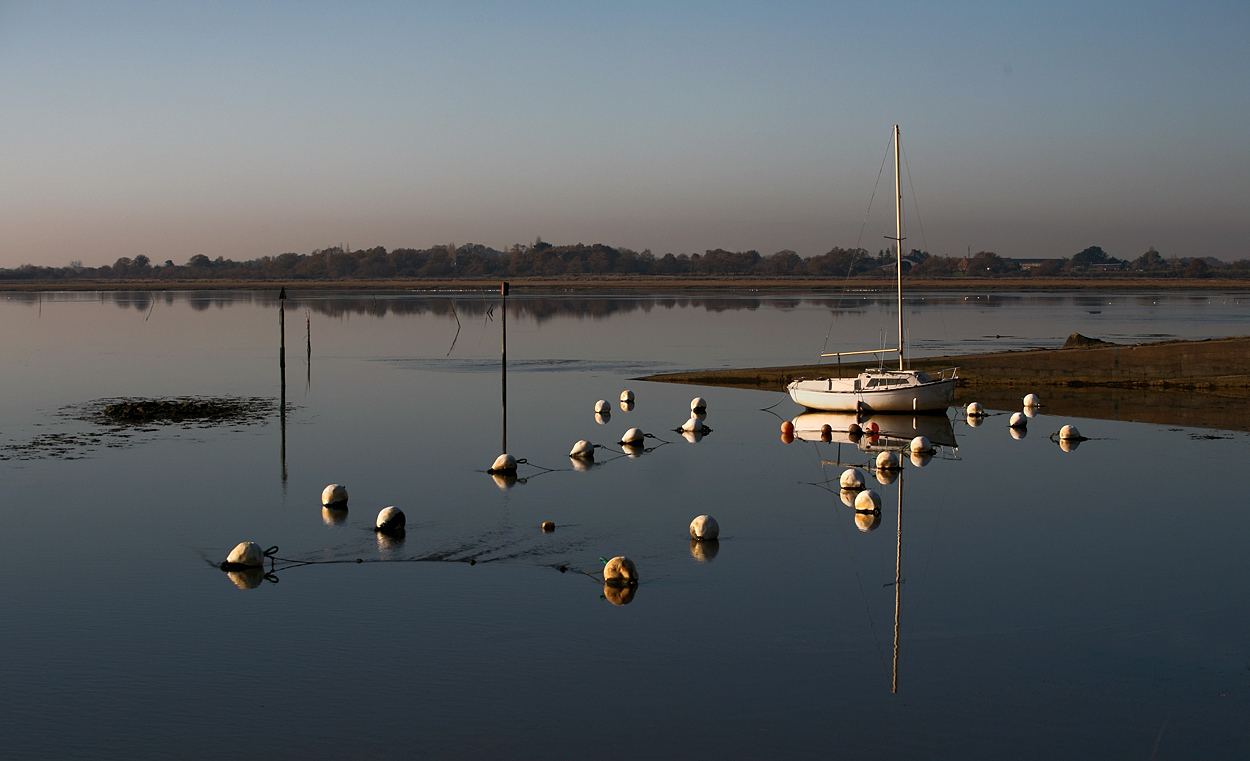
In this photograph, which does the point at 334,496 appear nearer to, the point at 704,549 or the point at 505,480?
the point at 505,480

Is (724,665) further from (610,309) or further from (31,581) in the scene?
(610,309)

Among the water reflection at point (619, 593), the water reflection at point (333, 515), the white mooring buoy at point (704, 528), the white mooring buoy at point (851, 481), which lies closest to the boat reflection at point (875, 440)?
the white mooring buoy at point (851, 481)

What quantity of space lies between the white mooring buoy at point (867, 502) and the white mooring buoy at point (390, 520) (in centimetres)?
1024

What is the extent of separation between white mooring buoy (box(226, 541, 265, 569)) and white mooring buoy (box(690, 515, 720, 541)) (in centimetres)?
845

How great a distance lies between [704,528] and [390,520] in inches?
258

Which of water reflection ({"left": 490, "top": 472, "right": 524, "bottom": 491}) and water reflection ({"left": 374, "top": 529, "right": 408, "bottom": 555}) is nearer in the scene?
water reflection ({"left": 374, "top": 529, "right": 408, "bottom": 555})

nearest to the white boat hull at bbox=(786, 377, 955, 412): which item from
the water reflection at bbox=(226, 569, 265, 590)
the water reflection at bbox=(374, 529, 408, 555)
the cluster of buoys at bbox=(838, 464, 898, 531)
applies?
the cluster of buoys at bbox=(838, 464, 898, 531)

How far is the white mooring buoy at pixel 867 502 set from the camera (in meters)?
26.9

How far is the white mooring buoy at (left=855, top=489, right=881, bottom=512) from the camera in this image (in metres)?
26.9

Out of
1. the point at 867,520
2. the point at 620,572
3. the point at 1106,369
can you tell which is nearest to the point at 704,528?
the point at 620,572

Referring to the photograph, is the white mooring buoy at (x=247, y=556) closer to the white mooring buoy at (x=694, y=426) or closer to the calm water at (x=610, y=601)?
the calm water at (x=610, y=601)

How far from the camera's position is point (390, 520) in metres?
24.8

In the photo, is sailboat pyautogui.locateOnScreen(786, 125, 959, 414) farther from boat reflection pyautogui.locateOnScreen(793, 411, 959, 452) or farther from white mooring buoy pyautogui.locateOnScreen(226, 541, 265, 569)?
white mooring buoy pyautogui.locateOnScreen(226, 541, 265, 569)

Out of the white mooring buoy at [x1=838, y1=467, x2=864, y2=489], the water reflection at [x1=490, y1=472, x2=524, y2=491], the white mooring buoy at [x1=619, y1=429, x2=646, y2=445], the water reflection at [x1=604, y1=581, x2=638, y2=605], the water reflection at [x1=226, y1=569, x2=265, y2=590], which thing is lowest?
the water reflection at [x1=226, y1=569, x2=265, y2=590]
